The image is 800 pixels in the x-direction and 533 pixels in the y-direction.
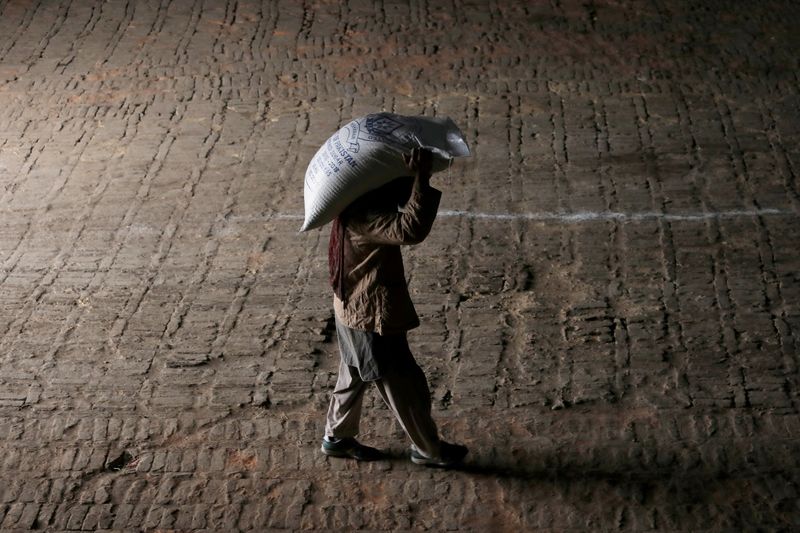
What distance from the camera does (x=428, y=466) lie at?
5.45 m

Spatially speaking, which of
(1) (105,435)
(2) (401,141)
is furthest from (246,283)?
(2) (401,141)

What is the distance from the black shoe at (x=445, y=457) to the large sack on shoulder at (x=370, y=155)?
1.32 metres

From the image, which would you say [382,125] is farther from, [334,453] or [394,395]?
[334,453]

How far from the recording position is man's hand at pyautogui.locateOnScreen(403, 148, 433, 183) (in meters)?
4.73

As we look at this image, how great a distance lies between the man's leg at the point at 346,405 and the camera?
5277mm

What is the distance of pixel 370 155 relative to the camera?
15.9 ft

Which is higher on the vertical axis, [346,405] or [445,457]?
[346,405]

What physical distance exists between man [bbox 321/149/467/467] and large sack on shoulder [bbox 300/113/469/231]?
68 mm

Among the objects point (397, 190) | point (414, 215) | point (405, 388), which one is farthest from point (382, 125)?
point (405, 388)

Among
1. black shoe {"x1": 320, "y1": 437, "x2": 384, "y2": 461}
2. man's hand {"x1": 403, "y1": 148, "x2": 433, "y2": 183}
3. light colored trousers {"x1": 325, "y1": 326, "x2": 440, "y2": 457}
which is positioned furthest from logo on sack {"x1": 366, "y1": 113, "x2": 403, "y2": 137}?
black shoe {"x1": 320, "y1": 437, "x2": 384, "y2": 461}

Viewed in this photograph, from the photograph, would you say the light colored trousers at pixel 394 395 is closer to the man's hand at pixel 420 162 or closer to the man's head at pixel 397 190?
the man's head at pixel 397 190

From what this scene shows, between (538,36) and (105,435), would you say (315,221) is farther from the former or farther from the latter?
(538,36)

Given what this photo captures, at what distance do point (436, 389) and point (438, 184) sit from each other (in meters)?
2.52

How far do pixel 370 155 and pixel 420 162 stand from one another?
0.25 m
